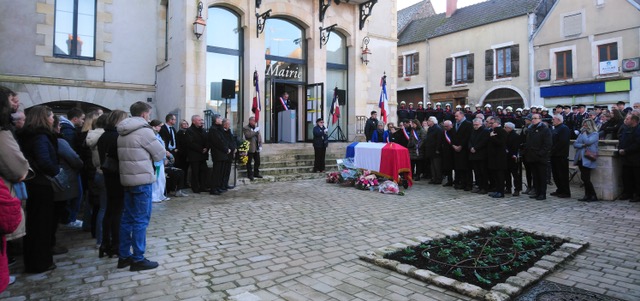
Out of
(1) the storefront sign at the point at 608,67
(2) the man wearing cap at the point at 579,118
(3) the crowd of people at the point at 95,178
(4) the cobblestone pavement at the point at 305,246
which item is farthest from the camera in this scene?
(1) the storefront sign at the point at 608,67

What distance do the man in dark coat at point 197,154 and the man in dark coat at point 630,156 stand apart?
911cm

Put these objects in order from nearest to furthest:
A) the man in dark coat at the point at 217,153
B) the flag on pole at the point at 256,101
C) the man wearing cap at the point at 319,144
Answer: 1. the man in dark coat at the point at 217,153
2. the man wearing cap at the point at 319,144
3. the flag on pole at the point at 256,101

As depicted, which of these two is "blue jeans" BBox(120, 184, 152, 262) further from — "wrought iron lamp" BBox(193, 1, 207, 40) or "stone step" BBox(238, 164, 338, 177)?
"wrought iron lamp" BBox(193, 1, 207, 40)

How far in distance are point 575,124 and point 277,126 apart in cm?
1012

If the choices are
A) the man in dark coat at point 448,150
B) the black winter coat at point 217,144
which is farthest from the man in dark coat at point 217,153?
the man in dark coat at point 448,150

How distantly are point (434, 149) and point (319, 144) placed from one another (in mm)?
3390

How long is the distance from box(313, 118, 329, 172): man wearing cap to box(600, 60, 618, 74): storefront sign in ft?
57.2

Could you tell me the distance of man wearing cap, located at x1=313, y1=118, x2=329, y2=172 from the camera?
1188 centimetres

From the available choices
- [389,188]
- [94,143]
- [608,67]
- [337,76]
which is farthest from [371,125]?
[608,67]

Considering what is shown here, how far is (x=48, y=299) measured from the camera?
3.40 m

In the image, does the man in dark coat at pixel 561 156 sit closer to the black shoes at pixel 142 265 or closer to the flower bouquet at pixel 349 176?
the flower bouquet at pixel 349 176

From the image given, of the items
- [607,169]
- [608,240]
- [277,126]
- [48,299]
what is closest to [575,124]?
[607,169]

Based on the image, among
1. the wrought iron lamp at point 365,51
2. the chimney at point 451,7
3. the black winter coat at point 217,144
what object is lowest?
the black winter coat at point 217,144

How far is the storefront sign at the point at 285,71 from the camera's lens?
569 inches
